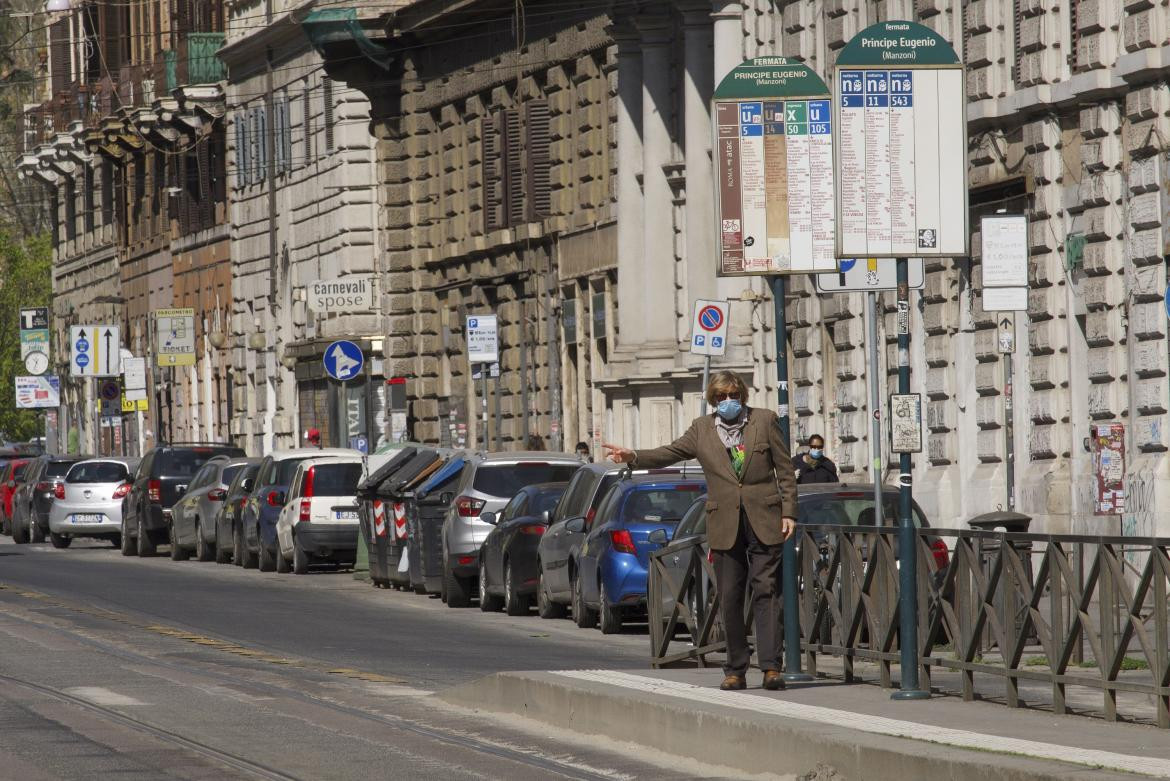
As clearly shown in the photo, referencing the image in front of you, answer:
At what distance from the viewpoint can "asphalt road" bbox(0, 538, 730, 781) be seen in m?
13.4

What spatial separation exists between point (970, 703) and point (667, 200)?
30476 mm

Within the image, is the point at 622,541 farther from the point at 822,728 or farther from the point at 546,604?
the point at 822,728

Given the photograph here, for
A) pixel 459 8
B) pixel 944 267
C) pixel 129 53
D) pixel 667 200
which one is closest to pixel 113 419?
pixel 129 53

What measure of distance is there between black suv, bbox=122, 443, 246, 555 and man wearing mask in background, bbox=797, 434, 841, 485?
47.2ft

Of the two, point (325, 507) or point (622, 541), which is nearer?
point (622, 541)

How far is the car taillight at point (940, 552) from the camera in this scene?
1419 centimetres

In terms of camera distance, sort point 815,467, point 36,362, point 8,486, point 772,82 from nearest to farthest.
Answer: point 772,82
point 815,467
point 8,486
point 36,362

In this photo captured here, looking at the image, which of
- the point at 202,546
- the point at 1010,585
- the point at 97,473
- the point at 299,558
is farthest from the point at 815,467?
the point at 97,473

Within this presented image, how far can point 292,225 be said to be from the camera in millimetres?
66125

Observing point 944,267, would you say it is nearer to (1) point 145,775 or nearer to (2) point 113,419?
(1) point 145,775

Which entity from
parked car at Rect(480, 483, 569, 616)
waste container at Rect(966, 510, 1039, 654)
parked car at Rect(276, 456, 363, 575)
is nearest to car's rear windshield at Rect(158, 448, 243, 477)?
parked car at Rect(276, 456, 363, 575)

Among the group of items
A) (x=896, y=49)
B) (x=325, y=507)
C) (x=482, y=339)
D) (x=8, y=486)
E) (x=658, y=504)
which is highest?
(x=896, y=49)

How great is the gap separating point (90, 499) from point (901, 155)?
34.5 meters

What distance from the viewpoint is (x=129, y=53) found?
8169cm
